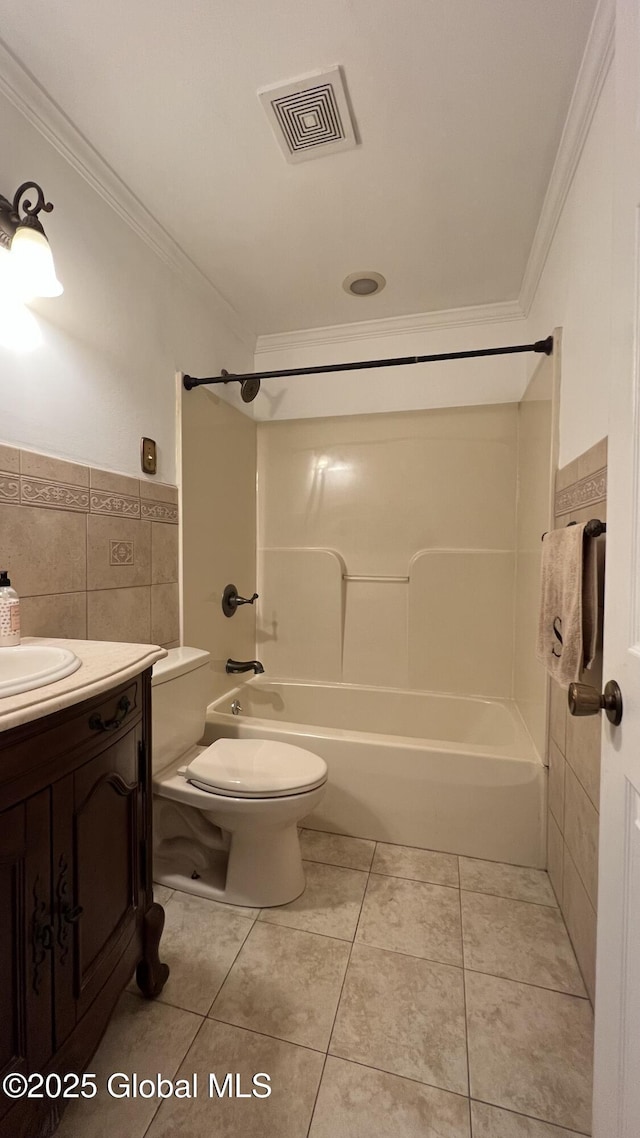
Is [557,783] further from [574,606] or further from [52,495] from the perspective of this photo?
[52,495]

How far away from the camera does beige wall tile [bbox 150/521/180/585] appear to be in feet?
5.53

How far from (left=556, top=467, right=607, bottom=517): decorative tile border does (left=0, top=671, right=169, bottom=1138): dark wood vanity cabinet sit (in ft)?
4.00

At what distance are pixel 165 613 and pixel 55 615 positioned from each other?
51 cm

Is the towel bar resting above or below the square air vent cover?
below

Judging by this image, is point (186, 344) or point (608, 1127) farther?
point (186, 344)

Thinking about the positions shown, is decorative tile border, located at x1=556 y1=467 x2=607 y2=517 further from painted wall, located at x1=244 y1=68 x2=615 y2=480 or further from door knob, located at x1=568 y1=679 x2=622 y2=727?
door knob, located at x1=568 y1=679 x2=622 y2=727

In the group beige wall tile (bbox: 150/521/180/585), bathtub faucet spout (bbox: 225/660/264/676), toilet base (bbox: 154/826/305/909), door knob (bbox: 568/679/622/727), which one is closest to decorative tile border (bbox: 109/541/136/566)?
beige wall tile (bbox: 150/521/180/585)

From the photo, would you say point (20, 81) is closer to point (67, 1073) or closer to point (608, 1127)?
point (67, 1073)

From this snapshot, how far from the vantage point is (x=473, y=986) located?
114 cm

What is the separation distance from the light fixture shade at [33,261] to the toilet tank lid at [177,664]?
101 centimetres

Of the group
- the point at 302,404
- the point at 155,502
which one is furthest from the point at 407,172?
the point at 155,502

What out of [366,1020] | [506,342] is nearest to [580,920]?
[366,1020]

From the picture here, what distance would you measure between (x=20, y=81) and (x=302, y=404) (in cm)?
157

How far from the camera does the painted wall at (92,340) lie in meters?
1.17
